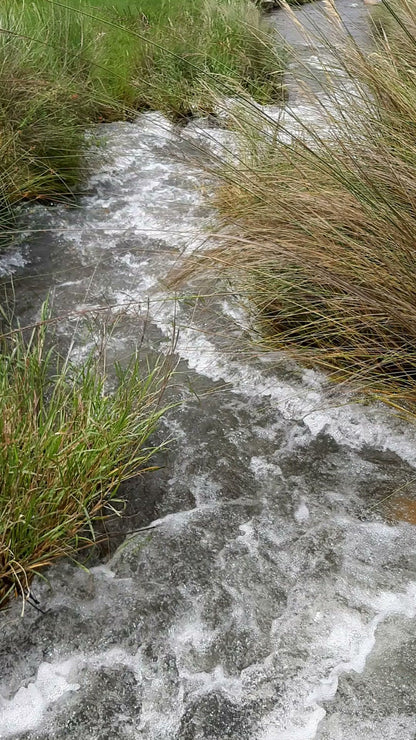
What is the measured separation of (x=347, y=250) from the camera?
279 cm

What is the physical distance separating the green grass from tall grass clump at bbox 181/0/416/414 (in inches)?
21.5

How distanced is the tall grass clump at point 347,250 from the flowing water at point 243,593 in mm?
180

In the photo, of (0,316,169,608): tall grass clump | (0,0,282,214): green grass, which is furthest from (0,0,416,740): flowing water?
(0,0,282,214): green grass

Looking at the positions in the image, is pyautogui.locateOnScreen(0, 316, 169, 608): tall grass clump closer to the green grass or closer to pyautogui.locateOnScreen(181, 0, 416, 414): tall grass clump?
pyautogui.locateOnScreen(181, 0, 416, 414): tall grass clump

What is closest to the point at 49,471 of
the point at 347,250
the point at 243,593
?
the point at 243,593

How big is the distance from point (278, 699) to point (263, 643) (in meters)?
0.17

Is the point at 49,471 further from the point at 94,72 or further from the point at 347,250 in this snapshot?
the point at 94,72

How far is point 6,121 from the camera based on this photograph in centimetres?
428

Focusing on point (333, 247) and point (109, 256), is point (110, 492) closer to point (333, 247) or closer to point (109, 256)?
point (333, 247)

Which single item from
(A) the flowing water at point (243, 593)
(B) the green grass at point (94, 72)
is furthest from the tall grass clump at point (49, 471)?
(B) the green grass at point (94, 72)

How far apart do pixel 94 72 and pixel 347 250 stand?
3.90 m

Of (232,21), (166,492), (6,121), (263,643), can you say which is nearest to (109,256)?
(6,121)

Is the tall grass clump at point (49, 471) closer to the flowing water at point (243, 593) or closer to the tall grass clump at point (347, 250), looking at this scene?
the flowing water at point (243, 593)

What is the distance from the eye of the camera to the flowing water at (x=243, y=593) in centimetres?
185
